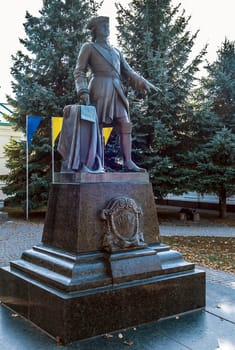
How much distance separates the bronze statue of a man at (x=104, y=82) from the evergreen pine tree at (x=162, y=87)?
8.06 metres

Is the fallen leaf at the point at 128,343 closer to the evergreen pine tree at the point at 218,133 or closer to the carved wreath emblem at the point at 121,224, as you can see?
the carved wreath emblem at the point at 121,224

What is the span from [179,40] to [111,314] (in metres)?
13.0

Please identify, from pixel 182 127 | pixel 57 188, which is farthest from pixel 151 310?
pixel 182 127

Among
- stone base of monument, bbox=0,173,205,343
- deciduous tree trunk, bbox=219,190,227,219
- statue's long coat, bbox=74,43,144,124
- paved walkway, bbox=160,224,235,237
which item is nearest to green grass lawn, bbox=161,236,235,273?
paved walkway, bbox=160,224,235,237

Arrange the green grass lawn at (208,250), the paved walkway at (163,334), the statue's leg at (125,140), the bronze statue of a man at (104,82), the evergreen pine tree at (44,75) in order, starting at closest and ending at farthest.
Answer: the paved walkway at (163,334) → the bronze statue of a man at (104,82) → the statue's leg at (125,140) → the green grass lawn at (208,250) → the evergreen pine tree at (44,75)

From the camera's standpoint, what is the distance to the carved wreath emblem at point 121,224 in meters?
3.49

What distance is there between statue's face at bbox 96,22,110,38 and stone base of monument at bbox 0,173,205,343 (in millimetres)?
1637

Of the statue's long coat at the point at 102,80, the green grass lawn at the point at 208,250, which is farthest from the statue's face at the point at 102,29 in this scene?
the green grass lawn at the point at 208,250

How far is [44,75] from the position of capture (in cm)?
1371

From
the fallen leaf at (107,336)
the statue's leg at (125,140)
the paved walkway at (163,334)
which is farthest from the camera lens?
the statue's leg at (125,140)

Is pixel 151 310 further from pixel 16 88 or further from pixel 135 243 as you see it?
pixel 16 88

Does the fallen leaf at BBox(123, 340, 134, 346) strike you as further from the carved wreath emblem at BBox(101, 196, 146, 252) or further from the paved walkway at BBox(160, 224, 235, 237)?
the paved walkway at BBox(160, 224, 235, 237)

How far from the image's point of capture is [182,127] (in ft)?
45.2

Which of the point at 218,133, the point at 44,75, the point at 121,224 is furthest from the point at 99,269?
the point at 44,75
